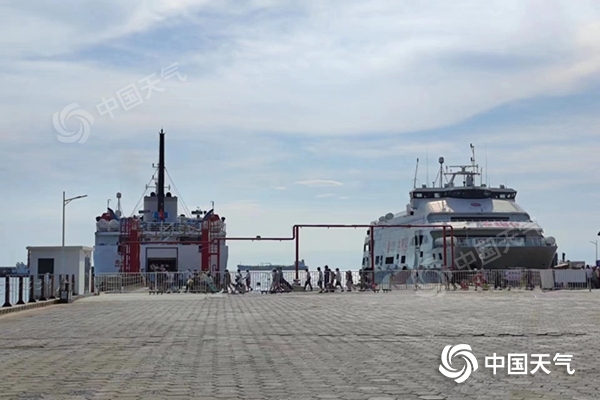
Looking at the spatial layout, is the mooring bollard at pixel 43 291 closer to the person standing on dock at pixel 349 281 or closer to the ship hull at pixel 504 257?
the person standing on dock at pixel 349 281

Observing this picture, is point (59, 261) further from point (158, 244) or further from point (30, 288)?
point (158, 244)

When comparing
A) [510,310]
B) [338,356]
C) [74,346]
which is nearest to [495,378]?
[338,356]

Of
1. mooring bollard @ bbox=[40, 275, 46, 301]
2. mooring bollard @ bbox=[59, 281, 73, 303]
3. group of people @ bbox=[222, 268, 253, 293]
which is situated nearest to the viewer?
mooring bollard @ bbox=[40, 275, 46, 301]

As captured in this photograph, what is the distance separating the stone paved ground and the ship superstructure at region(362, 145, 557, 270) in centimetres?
2807

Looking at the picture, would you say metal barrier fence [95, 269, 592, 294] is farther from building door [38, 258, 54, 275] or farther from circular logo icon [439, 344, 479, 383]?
circular logo icon [439, 344, 479, 383]

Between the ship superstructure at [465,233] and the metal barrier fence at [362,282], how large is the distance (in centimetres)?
387

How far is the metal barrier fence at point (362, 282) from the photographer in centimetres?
3859

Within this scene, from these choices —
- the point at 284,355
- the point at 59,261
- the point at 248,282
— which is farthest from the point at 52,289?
the point at 284,355

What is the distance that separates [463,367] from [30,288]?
18.0 metres

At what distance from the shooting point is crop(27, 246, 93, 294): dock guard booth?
93.9 ft

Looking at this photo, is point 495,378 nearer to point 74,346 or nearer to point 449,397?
point 449,397

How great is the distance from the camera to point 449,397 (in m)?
7.40

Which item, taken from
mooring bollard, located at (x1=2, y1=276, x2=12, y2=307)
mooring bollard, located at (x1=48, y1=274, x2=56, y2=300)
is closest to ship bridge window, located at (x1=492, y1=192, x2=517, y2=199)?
mooring bollard, located at (x1=48, y1=274, x2=56, y2=300)

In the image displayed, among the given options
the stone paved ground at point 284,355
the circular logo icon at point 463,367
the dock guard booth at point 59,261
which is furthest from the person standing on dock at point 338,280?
the circular logo icon at point 463,367
